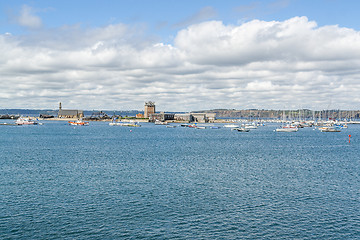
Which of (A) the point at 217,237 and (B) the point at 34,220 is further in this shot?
(B) the point at 34,220

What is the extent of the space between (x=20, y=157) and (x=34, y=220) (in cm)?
4921

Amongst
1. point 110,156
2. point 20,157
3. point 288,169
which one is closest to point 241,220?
point 288,169

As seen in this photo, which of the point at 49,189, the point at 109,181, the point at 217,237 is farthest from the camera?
the point at 109,181

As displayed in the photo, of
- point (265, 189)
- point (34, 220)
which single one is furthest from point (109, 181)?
point (265, 189)

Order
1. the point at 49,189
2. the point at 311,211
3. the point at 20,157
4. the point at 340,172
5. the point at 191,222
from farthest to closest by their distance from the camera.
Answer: the point at 20,157 → the point at 340,172 → the point at 49,189 → the point at 311,211 → the point at 191,222

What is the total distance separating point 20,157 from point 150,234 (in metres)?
58.0

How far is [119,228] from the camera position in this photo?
3272 centimetres

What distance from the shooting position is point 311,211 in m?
38.2

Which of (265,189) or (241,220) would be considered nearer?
(241,220)

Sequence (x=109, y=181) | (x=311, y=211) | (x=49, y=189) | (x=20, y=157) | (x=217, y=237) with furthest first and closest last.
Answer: (x=20, y=157) → (x=109, y=181) → (x=49, y=189) → (x=311, y=211) → (x=217, y=237)

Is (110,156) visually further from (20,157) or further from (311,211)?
(311,211)

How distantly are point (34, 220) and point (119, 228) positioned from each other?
29.1ft

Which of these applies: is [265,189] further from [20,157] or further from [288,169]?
[20,157]

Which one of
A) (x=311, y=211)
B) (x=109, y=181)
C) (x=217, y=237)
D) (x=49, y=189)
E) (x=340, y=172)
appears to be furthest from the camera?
(x=340, y=172)
